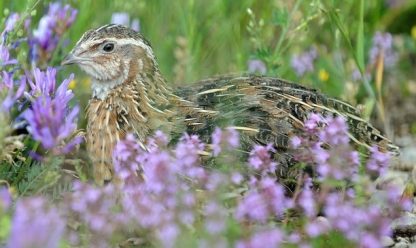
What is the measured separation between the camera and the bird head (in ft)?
16.9

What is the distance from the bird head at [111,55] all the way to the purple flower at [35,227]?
203cm

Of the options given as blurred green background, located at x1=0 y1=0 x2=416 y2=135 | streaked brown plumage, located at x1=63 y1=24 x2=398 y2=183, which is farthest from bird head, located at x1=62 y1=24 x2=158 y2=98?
blurred green background, located at x1=0 y1=0 x2=416 y2=135

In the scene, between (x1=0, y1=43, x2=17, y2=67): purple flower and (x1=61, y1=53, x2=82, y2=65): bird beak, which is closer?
(x1=0, y1=43, x2=17, y2=67): purple flower

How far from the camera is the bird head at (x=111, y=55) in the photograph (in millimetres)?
5156

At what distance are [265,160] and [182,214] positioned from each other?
0.58m

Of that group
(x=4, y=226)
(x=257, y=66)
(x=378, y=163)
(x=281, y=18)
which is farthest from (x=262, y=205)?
(x=257, y=66)

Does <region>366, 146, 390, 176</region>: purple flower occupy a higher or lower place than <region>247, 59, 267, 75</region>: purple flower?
lower

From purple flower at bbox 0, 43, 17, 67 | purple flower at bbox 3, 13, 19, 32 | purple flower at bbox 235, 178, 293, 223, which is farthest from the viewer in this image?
purple flower at bbox 3, 13, 19, 32

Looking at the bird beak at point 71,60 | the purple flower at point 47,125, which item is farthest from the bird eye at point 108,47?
the purple flower at point 47,125

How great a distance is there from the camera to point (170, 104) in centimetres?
515

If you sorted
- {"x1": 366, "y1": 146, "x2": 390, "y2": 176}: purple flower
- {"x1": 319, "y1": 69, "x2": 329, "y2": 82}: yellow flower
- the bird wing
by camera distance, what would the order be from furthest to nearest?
{"x1": 319, "y1": 69, "x2": 329, "y2": 82}: yellow flower → the bird wing → {"x1": 366, "y1": 146, "x2": 390, "y2": 176}: purple flower

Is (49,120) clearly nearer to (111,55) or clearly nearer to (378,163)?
(111,55)

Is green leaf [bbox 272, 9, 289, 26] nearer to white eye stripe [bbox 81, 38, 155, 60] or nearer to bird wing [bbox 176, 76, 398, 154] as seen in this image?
bird wing [bbox 176, 76, 398, 154]

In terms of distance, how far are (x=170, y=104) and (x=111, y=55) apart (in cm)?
43
